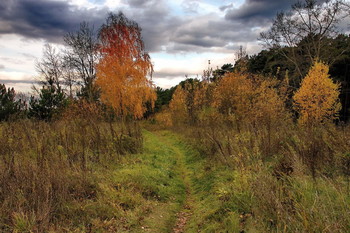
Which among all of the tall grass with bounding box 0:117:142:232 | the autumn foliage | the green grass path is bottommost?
the green grass path

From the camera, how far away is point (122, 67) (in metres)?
21.9

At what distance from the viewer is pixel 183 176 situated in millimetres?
9680

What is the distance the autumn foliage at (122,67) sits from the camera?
21.9 metres

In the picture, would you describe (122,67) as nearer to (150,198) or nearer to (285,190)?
(150,198)

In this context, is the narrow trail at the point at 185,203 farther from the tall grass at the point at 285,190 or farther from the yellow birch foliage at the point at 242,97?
the yellow birch foliage at the point at 242,97

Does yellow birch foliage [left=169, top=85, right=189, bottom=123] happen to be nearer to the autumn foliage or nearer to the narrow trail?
the autumn foliage

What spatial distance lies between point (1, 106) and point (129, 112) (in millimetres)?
9719

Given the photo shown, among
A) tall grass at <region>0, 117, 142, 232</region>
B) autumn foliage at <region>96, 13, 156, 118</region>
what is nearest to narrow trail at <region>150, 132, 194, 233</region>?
tall grass at <region>0, 117, 142, 232</region>

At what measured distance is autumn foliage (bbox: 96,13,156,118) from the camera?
21.9m

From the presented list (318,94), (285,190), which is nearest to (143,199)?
(285,190)

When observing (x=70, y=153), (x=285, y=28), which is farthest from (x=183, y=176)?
(x=285, y=28)

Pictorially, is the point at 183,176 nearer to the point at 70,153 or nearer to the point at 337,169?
the point at 70,153

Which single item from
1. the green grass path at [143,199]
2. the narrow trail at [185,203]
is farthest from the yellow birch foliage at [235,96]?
the green grass path at [143,199]

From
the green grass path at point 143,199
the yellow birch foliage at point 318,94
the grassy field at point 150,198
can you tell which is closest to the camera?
the grassy field at point 150,198
